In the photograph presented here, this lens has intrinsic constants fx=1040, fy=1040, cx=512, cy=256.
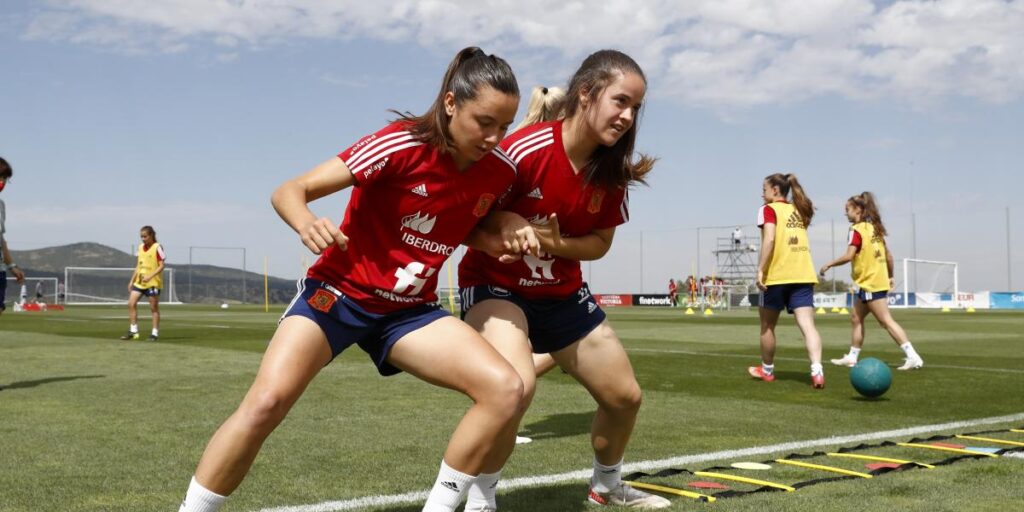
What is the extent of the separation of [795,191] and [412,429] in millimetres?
5268

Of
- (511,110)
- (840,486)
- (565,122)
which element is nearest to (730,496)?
(840,486)

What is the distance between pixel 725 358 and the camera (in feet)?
45.9

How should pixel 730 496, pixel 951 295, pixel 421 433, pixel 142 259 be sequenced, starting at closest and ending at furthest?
pixel 730 496 < pixel 421 433 < pixel 142 259 < pixel 951 295

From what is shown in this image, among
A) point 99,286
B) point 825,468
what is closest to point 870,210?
point 825,468

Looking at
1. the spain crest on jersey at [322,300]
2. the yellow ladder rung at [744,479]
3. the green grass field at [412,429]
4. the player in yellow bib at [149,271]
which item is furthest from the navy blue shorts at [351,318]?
the player in yellow bib at [149,271]

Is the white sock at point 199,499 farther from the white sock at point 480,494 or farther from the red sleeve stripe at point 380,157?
the red sleeve stripe at point 380,157

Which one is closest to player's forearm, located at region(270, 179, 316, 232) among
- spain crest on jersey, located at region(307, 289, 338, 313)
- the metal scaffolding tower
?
spain crest on jersey, located at region(307, 289, 338, 313)

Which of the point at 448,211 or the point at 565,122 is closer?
the point at 448,211

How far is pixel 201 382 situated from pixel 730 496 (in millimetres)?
7011

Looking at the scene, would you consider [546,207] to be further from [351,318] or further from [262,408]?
[262,408]

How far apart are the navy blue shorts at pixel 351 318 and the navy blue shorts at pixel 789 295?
286 inches

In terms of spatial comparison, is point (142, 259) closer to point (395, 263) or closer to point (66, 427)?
point (66, 427)

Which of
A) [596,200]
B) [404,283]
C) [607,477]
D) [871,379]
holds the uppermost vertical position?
[596,200]

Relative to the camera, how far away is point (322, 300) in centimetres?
364
